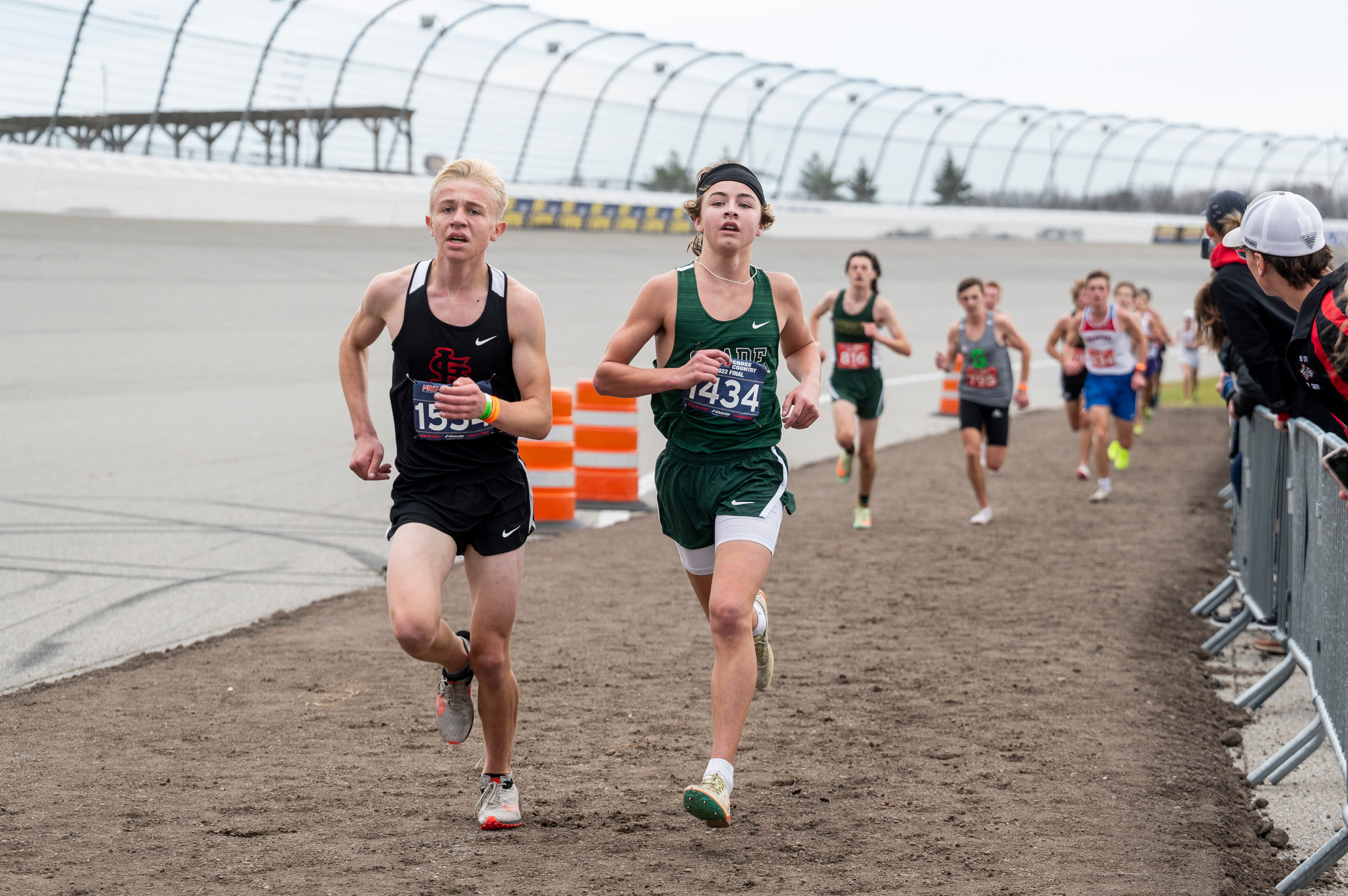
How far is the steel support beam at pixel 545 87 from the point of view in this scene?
3105 cm

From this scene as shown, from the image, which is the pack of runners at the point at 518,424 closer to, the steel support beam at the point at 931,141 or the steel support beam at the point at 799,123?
the steel support beam at the point at 799,123

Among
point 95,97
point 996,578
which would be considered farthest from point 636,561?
point 95,97

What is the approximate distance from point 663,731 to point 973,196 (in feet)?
147

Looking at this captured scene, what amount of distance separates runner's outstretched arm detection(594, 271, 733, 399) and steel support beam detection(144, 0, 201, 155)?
20381mm

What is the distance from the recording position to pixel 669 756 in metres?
5.14

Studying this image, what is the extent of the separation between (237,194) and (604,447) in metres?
14.7

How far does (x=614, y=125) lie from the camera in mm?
33906

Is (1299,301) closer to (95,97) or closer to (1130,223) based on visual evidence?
(95,97)

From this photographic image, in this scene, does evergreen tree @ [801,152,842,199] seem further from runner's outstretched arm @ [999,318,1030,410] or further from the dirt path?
the dirt path

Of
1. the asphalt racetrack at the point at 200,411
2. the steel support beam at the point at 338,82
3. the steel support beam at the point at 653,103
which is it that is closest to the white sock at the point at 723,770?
the asphalt racetrack at the point at 200,411

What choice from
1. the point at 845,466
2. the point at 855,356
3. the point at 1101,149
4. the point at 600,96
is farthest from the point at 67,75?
the point at 1101,149

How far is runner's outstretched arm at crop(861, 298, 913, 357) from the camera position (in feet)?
35.8

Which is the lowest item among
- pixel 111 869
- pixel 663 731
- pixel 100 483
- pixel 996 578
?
pixel 100 483

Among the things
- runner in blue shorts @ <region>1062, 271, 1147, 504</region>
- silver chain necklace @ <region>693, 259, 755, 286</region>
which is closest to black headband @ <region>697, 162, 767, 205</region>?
silver chain necklace @ <region>693, 259, 755, 286</region>
